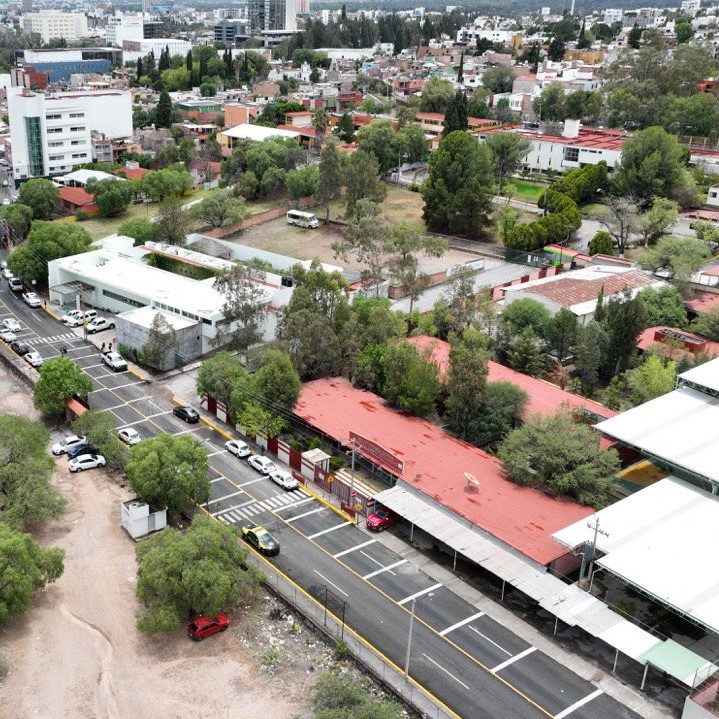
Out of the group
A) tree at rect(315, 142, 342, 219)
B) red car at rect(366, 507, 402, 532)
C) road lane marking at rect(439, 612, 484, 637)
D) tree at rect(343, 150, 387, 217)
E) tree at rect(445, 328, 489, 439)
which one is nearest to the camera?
road lane marking at rect(439, 612, 484, 637)

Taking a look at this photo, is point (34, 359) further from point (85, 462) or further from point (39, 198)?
point (39, 198)

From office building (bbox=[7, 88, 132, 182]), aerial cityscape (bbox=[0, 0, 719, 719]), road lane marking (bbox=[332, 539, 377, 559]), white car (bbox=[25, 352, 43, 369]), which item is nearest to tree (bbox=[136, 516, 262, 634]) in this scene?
aerial cityscape (bbox=[0, 0, 719, 719])

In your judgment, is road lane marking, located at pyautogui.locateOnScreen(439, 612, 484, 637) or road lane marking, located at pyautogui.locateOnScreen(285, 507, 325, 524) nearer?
road lane marking, located at pyautogui.locateOnScreen(439, 612, 484, 637)

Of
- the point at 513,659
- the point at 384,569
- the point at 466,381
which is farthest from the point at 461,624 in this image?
the point at 466,381

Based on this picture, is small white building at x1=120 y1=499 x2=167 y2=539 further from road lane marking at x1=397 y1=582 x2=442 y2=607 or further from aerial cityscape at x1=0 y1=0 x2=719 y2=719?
road lane marking at x1=397 y1=582 x2=442 y2=607

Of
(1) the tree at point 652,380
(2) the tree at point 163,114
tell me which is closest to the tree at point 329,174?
(1) the tree at point 652,380

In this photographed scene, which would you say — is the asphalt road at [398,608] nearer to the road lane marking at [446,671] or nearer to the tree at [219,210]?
the road lane marking at [446,671]
